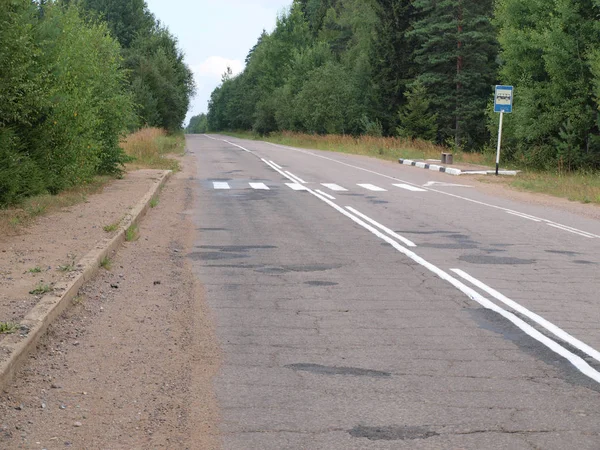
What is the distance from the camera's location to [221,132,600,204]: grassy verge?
2133 centimetres

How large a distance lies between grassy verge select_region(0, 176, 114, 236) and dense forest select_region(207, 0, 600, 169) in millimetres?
18245

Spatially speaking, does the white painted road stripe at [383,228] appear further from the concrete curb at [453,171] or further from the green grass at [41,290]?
the concrete curb at [453,171]

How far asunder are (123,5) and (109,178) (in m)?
60.1

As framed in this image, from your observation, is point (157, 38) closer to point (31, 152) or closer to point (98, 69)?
point (98, 69)

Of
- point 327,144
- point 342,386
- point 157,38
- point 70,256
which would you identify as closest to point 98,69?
point 70,256

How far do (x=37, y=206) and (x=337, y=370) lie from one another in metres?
9.69

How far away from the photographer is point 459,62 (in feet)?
175

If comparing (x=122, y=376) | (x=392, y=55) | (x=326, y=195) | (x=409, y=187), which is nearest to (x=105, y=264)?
(x=122, y=376)

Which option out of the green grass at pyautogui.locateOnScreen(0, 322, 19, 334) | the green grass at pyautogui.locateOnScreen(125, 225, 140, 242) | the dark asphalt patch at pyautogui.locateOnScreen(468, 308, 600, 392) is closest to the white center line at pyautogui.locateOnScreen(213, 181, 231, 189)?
the green grass at pyautogui.locateOnScreen(125, 225, 140, 242)

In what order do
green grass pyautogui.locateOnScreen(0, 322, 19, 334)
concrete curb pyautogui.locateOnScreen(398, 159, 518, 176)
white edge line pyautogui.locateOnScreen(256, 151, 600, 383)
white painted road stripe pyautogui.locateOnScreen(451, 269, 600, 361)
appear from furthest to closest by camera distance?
1. concrete curb pyautogui.locateOnScreen(398, 159, 518, 176)
2. white painted road stripe pyautogui.locateOnScreen(451, 269, 600, 361)
3. green grass pyautogui.locateOnScreen(0, 322, 19, 334)
4. white edge line pyautogui.locateOnScreen(256, 151, 600, 383)

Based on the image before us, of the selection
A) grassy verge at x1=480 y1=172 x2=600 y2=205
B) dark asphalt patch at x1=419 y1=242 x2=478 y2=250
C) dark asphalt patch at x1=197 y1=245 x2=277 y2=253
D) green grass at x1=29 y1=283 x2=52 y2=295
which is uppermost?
green grass at x1=29 y1=283 x2=52 y2=295

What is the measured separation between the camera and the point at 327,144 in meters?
55.6

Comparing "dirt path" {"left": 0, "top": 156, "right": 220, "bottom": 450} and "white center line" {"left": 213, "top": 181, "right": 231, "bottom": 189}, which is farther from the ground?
"dirt path" {"left": 0, "top": 156, "right": 220, "bottom": 450}

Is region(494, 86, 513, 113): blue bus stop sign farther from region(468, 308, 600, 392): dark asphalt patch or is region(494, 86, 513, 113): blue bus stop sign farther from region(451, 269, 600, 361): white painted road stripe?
region(468, 308, 600, 392): dark asphalt patch
